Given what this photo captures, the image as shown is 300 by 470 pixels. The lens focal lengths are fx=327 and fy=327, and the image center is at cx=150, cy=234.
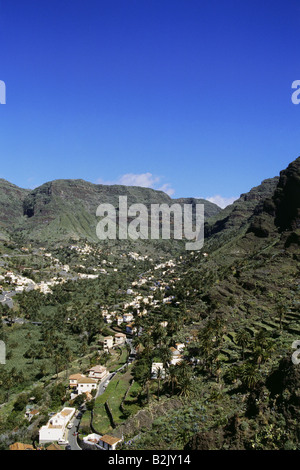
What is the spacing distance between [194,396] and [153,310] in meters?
60.5

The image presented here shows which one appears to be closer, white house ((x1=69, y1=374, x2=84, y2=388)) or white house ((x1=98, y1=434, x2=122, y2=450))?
white house ((x1=98, y1=434, x2=122, y2=450))

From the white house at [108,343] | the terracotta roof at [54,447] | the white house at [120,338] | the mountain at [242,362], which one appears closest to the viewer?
the mountain at [242,362]

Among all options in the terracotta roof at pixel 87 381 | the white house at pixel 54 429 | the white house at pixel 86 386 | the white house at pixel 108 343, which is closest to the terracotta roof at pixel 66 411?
the white house at pixel 54 429

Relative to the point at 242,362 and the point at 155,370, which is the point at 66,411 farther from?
the point at 242,362

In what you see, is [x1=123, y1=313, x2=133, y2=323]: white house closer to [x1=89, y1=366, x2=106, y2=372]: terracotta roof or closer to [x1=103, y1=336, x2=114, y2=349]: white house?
[x1=103, y1=336, x2=114, y2=349]: white house

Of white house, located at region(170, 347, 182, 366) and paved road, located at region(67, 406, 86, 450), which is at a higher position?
white house, located at region(170, 347, 182, 366)

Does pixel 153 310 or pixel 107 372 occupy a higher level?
pixel 153 310

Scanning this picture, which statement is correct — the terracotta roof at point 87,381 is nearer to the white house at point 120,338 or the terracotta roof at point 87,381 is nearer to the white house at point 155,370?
the white house at point 155,370

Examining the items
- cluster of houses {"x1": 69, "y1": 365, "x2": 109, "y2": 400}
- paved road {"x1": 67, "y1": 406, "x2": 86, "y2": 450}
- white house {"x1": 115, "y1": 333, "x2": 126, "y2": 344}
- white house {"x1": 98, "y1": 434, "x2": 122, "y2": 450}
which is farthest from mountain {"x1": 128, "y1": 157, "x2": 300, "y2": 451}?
white house {"x1": 115, "y1": 333, "x2": 126, "y2": 344}

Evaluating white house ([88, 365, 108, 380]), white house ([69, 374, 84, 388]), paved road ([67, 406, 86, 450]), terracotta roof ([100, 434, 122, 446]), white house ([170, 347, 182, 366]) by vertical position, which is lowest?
paved road ([67, 406, 86, 450])
